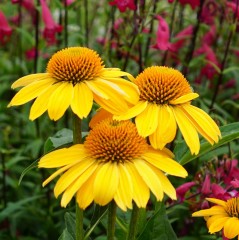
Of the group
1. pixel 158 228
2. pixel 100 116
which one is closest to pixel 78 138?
pixel 100 116

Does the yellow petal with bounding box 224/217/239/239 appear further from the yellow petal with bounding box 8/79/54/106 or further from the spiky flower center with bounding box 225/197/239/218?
the yellow petal with bounding box 8/79/54/106

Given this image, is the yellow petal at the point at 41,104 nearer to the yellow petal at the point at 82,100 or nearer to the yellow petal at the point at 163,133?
the yellow petal at the point at 82,100

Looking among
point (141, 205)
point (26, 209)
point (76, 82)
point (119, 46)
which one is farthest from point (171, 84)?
point (26, 209)

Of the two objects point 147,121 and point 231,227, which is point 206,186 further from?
point 147,121

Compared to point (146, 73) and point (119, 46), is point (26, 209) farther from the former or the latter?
point (146, 73)

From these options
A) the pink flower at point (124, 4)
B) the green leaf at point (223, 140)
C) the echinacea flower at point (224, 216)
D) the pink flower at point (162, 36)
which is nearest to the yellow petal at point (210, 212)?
the echinacea flower at point (224, 216)
